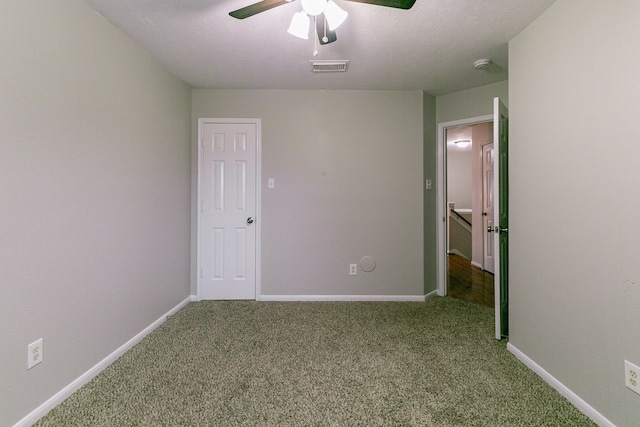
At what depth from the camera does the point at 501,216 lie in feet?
7.29

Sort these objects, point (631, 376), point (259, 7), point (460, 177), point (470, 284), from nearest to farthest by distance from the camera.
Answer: point (631, 376)
point (259, 7)
point (470, 284)
point (460, 177)

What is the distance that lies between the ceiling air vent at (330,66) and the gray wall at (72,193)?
55.9 inches

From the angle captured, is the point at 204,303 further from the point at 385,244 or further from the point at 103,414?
the point at 385,244

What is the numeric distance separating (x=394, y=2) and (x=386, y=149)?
6.23 ft

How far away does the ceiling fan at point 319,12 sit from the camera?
1339 millimetres

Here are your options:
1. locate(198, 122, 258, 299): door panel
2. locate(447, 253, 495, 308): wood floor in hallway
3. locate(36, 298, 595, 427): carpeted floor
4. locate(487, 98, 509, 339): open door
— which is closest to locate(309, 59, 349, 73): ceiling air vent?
locate(198, 122, 258, 299): door panel

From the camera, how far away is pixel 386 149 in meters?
3.15

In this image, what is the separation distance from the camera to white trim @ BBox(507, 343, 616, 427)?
1.38m

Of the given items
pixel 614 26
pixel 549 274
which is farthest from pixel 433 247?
pixel 614 26

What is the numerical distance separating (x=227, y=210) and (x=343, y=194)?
4.41 feet

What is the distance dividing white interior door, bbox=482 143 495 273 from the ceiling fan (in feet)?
12.4

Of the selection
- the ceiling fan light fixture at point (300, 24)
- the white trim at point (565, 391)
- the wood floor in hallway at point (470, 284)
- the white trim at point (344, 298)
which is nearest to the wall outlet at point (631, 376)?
the white trim at point (565, 391)

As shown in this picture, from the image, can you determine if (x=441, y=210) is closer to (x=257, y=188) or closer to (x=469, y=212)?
(x=257, y=188)

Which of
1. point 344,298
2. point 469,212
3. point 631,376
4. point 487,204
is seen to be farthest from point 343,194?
point 469,212
